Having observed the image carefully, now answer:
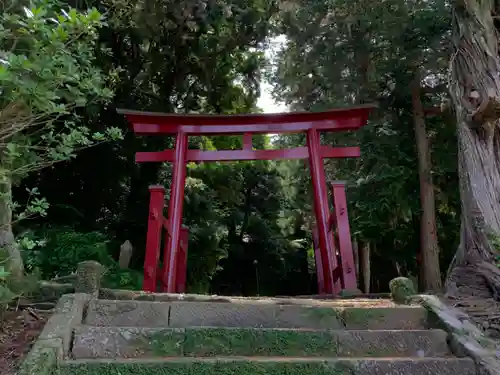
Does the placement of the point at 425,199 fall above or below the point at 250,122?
below

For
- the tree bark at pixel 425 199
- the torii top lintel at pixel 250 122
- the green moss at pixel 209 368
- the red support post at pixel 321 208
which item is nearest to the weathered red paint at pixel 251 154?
the red support post at pixel 321 208

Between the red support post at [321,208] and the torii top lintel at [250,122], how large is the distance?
227mm

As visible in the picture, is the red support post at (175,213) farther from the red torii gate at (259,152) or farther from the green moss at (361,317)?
the green moss at (361,317)

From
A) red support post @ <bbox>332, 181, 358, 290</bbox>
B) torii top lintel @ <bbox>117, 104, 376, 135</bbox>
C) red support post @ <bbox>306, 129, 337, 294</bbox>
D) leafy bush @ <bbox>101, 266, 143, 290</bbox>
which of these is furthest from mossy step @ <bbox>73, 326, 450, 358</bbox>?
torii top lintel @ <bbox>117, 104, 376, 135</bbox>

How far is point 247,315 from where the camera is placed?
11.6 ft

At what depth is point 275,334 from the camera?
319 cm

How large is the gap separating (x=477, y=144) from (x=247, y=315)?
323 cm

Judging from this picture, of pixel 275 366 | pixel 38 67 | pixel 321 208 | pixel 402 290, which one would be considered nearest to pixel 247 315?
pixel 275 366

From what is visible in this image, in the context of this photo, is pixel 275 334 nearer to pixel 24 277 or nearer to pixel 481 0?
pixel 24 277

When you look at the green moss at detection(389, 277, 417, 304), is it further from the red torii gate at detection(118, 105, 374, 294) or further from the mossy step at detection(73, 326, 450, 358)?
the red torii gate at detection(118, 105, 374, 294)

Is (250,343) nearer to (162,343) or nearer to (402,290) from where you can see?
(162,343)

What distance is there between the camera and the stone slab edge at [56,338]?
2.54 metres

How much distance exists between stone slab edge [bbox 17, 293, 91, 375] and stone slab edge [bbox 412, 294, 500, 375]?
2.62m

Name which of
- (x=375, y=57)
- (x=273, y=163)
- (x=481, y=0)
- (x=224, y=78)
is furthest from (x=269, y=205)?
(x=481, y=0)
